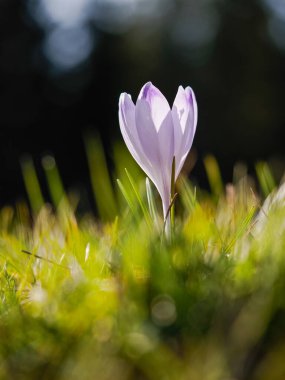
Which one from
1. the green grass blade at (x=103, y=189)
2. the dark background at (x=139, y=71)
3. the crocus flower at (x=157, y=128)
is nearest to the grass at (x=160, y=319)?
the crocus flower at (x=157, y=128)

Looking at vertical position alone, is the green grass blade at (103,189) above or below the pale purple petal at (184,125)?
below

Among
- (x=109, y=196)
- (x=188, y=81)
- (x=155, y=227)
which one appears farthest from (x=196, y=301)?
(x=188, y=81)

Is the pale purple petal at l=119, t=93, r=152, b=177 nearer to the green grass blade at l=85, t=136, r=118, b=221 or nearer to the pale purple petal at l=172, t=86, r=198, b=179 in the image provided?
the pale purple petal at l=172, t=86, r=198, b=179

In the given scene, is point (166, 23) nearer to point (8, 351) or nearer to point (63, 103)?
point (63, 103)

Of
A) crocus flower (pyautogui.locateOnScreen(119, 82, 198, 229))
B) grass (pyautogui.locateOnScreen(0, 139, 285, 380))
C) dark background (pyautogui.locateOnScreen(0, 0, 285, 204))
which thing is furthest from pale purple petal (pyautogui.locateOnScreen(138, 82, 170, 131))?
dark background (pyautogui.locateOnScreen(0, 0, 285, 204))

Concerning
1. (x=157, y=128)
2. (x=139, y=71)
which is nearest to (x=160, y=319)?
(x=157, y=128)

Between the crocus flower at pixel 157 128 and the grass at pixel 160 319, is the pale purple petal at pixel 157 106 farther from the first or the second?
the grass at pixel 160 319
